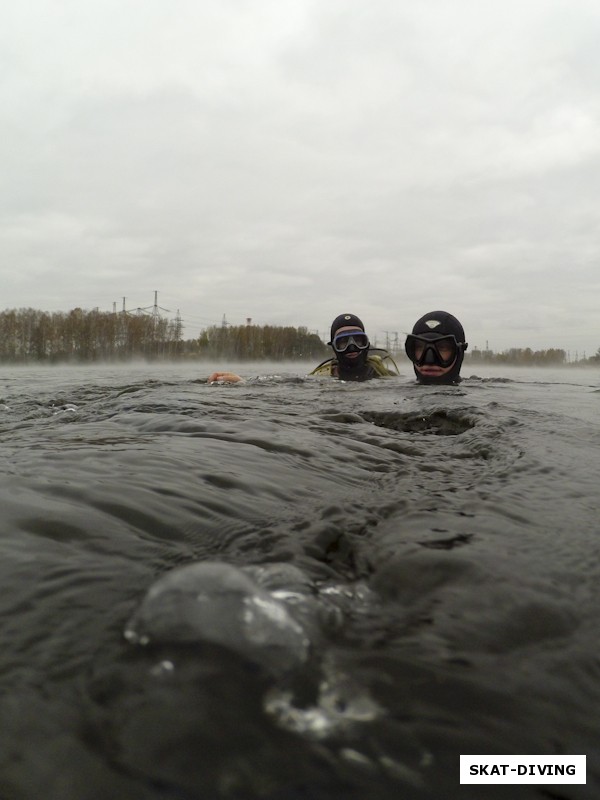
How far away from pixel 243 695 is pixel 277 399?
5.47 metres

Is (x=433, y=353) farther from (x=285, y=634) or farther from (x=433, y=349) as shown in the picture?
(x=285, y=634)

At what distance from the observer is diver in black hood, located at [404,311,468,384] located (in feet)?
27.4

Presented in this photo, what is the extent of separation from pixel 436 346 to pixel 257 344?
66.5 meters

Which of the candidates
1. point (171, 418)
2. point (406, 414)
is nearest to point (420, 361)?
point (406, 414)

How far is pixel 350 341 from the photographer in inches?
385

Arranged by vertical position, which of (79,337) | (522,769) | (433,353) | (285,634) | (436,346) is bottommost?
(522,769)

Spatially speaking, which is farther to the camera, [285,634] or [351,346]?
[351,346]

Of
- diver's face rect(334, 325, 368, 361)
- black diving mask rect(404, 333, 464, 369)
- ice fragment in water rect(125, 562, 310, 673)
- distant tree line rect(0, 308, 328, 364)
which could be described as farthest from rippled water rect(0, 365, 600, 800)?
distant tree line rect(0, 308, 328, 364)

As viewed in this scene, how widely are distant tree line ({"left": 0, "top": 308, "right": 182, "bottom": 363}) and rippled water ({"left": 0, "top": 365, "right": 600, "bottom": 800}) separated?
66.1 metres

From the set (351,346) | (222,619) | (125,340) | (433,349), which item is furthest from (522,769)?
(125,340)

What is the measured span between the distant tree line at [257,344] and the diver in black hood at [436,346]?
6161 centimetres

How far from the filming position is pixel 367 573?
131 cm

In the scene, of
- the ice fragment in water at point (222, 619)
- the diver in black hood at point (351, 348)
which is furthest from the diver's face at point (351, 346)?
the ice fragment in water at point (222, 619)

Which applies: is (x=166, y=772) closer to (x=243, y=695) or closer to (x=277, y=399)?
(x=243, y=695)
